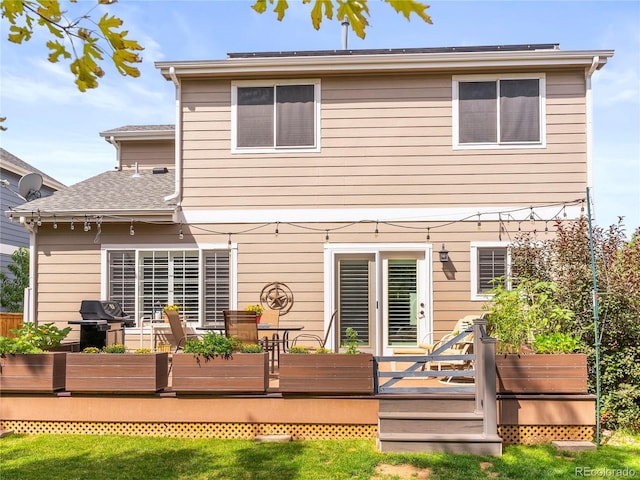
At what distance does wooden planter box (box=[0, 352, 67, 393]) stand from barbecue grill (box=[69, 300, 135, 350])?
190 cm

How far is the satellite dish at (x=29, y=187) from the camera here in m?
10.0

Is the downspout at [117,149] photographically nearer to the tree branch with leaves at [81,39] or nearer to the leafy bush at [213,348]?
the leafy bush at [213,348]

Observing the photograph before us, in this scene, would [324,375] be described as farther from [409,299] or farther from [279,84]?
[279,84]

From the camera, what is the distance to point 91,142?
13.1 m

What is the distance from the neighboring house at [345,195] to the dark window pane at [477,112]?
0.07ft

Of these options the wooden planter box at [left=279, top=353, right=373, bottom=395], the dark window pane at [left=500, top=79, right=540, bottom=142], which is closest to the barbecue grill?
the wooden planter box at [left=279, top=353, right=373, bottom=395]

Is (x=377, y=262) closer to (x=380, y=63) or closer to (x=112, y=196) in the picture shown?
(x=380, y=63)

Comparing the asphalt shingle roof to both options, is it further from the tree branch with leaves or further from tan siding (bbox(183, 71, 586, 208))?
the tree branch with leaves

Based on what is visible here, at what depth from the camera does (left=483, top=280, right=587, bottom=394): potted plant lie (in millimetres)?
6156

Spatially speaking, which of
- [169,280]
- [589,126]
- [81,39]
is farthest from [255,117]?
[81,39]

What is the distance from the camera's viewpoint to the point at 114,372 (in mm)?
6387

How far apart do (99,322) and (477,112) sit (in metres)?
6.55

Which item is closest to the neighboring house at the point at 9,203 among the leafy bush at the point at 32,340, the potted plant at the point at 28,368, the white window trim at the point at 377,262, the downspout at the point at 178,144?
the downspout at the point at 178,144

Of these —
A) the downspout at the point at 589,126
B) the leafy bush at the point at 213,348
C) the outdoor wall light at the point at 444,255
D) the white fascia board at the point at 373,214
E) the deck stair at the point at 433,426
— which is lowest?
the deck stair at the point at 433,426
